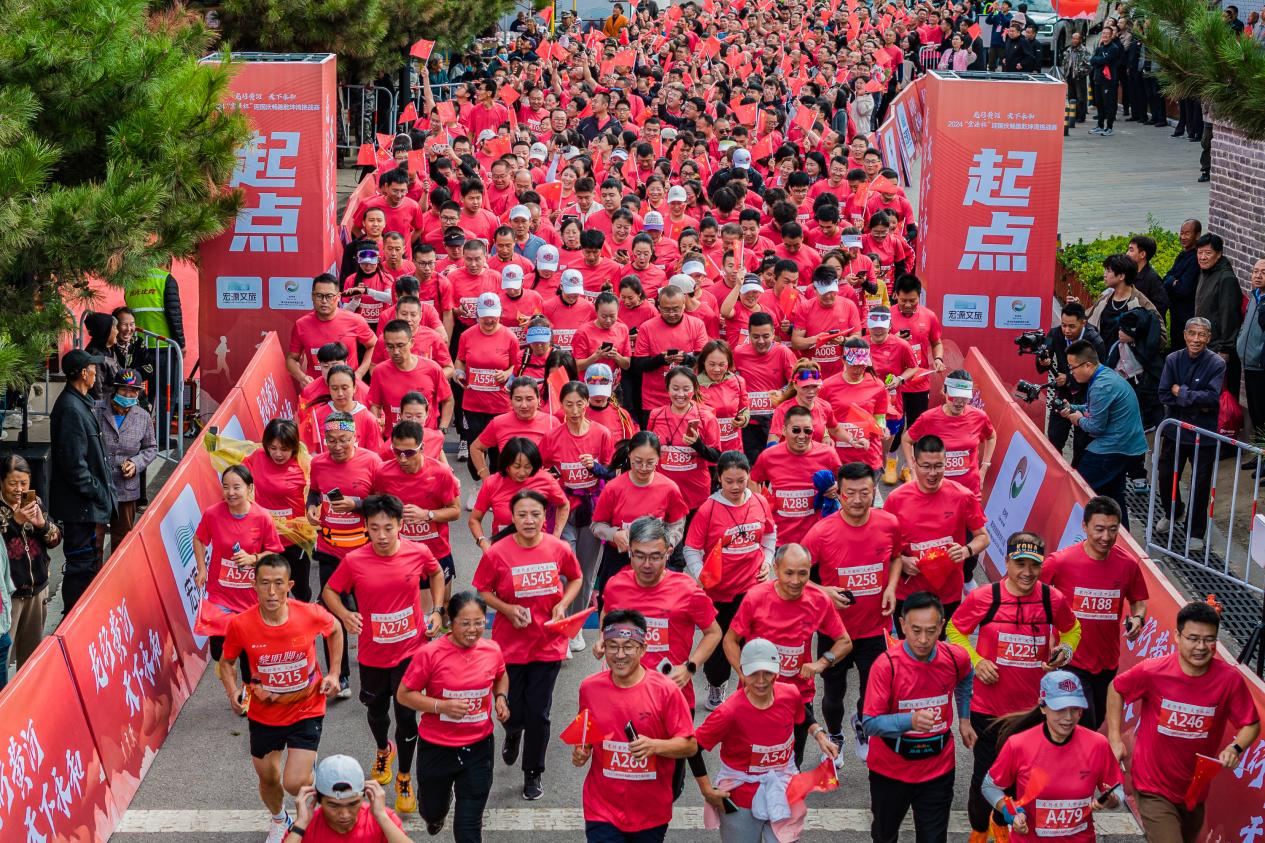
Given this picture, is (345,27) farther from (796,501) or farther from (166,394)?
(796,501)

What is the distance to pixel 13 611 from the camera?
407 inches

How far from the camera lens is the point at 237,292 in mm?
16516

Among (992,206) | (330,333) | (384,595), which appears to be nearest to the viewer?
(384,595)

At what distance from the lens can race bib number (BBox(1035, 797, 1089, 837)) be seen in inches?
303

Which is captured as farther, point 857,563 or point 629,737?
point 857,563

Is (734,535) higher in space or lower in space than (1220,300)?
lower

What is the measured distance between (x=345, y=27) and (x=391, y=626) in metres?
15.5

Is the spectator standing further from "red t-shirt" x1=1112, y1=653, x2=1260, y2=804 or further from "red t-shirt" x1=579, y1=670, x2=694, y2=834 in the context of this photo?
"red t-shirt" x1=1112, y1=653, x2=1260, y2=804

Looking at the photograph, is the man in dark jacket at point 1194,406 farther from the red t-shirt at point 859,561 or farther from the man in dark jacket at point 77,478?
the man in dark jacket at point 77,478

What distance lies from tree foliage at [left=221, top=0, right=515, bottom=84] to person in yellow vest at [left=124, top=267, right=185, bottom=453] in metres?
4.92

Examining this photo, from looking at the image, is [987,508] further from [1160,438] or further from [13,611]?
[13,611]

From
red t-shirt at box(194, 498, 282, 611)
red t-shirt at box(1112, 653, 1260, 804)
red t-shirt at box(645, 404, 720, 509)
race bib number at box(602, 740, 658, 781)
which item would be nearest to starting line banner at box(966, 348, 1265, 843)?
red t-shirt at box(1112, 653, 1260, 804)

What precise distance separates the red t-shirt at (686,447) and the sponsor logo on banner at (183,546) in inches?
127

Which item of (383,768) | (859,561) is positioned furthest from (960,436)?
(383,768)
